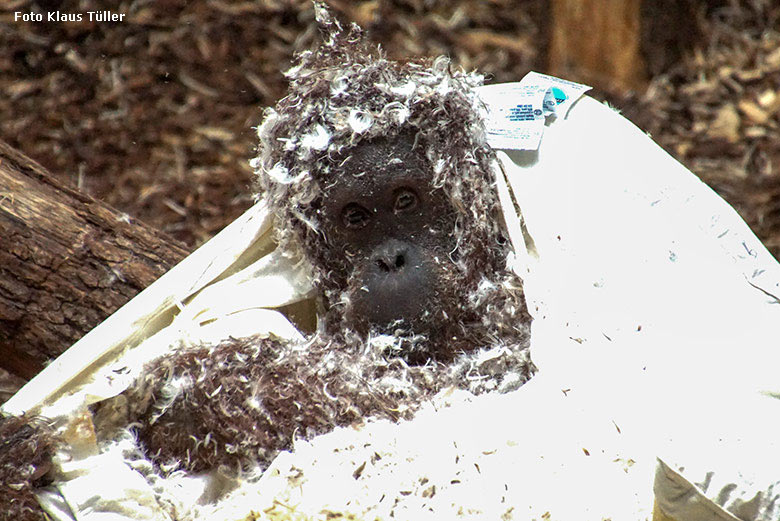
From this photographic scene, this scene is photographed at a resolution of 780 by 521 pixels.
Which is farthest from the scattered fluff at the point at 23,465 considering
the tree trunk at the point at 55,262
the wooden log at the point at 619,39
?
the wooden log at the point at 619,39

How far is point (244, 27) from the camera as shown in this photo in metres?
2.83

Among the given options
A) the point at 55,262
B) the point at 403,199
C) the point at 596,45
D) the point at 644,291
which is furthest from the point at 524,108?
the point at 596,45

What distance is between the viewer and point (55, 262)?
1792 millimetres

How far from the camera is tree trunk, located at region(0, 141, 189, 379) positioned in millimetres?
1779

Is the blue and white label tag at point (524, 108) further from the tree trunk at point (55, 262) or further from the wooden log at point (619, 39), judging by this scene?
the wooden log at point (619, 39)

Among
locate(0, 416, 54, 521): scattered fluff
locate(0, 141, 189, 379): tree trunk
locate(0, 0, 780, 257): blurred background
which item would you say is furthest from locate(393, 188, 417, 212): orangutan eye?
locate(0, 0, 780, 257): blurred background

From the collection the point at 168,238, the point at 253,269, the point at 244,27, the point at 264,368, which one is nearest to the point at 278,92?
the point at 244,27

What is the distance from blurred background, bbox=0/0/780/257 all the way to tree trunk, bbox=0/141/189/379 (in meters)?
0.98

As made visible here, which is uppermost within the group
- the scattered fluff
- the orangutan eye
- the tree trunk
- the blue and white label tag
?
the blue and white label tag

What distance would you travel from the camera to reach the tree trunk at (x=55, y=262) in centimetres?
178

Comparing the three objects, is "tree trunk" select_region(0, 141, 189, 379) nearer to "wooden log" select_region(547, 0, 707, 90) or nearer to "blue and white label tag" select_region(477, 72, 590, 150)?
"blue and white label tag" select_region(477, 72, 590, 150)

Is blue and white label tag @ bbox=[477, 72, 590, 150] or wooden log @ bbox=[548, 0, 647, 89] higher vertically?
blue and white label tag @ bbox=[477, 72, 590, 150]

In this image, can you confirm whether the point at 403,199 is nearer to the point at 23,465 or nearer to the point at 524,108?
the point at 524,108

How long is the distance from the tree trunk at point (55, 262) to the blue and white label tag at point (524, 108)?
24.7 inches
